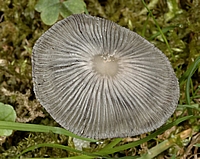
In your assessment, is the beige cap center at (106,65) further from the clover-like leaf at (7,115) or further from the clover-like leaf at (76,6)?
the clover-like leaf at (76,6)

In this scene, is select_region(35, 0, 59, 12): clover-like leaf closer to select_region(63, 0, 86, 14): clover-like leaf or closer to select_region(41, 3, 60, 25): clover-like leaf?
select_region(41, 3, 60, 25): clover-like leaf

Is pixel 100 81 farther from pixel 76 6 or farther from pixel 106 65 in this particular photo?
pixel 76 6

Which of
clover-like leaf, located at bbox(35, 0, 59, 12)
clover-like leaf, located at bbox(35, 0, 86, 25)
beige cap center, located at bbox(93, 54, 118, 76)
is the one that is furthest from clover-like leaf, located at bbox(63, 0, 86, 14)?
beige cap center, located at bbox(93, 54, 118, 76)

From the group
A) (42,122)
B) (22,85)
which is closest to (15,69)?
(22,85)

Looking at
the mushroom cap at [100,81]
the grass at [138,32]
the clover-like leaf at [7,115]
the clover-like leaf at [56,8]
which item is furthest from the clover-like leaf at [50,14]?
the clover-like leaf at [7,115]

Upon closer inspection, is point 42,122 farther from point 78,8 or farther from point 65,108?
point 78,8

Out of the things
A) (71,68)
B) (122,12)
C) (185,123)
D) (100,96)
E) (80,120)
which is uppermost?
(122,12)
